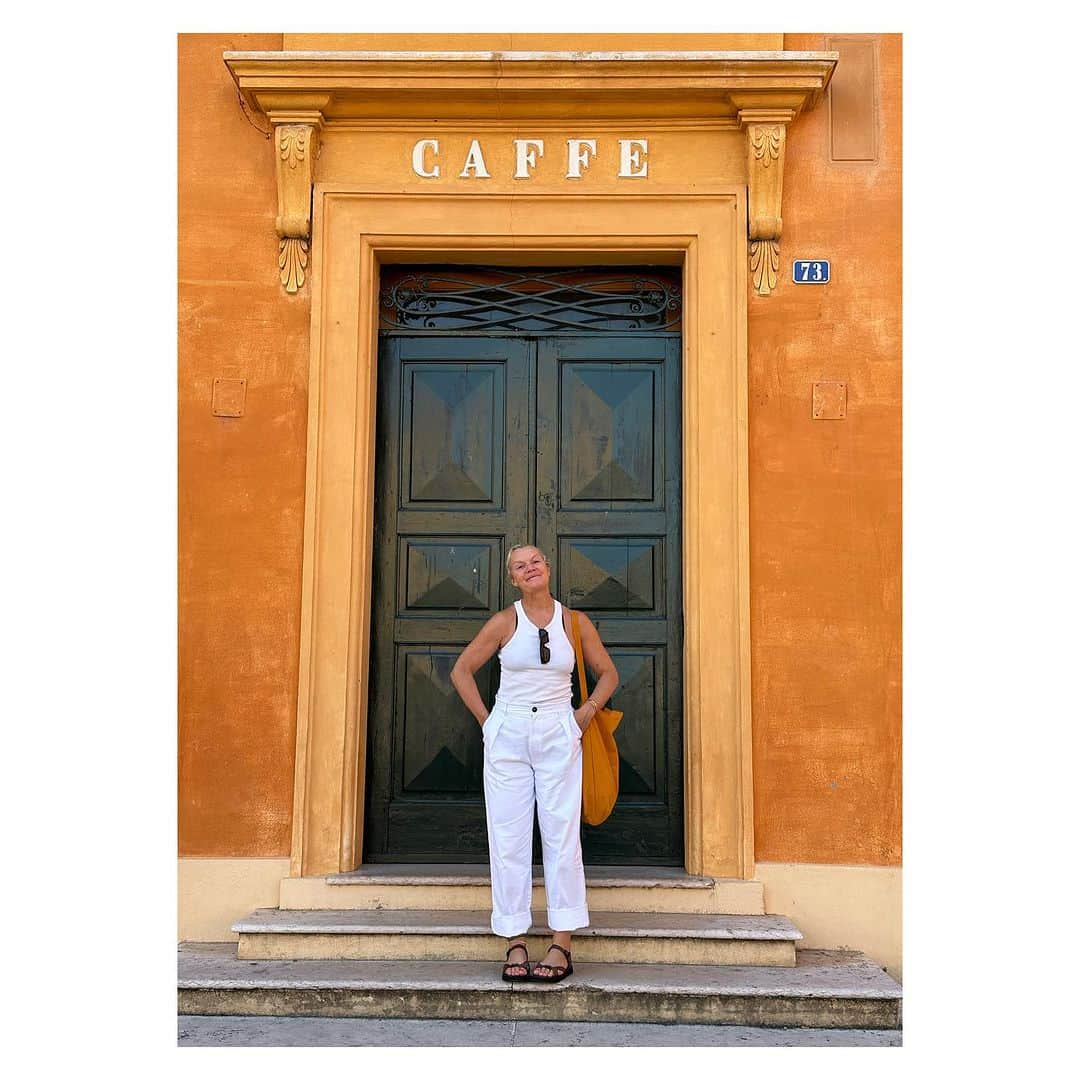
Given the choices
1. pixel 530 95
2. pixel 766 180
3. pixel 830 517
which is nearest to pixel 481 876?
pixel 830 517

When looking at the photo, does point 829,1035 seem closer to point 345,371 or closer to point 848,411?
point 848,411

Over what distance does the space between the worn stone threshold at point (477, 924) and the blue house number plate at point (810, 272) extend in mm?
3198

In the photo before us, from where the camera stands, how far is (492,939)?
18.6ft

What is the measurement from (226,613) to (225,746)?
2.20ft

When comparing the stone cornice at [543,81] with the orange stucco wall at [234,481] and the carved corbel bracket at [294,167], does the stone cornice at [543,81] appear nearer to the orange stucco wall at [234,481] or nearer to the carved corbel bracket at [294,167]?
the carved corbel bracket at [294,167]

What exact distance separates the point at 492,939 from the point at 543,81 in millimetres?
4233

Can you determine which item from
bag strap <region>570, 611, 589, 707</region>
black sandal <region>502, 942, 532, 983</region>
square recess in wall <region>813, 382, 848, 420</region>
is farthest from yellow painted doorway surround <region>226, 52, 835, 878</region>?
black sandal <region>502, 942, 532, 983</region>

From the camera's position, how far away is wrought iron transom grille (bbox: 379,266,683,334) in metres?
6.75

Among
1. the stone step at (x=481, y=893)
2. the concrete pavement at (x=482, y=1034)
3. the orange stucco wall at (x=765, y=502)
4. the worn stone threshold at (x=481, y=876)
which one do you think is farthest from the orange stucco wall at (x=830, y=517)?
the concrete pavement at (x=482, y=1034)

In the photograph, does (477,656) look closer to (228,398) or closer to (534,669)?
(534,669)

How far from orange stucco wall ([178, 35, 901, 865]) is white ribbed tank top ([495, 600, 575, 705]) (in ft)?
4.06

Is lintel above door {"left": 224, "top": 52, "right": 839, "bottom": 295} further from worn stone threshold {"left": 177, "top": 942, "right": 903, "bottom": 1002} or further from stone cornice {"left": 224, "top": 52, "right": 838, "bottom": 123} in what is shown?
worn stone threshold {"left": 177, "top": 942, "right": 903, "bottom": 1002}

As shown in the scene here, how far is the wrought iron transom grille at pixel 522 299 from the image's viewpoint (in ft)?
22.2

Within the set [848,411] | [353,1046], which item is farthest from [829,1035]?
[848,411]
